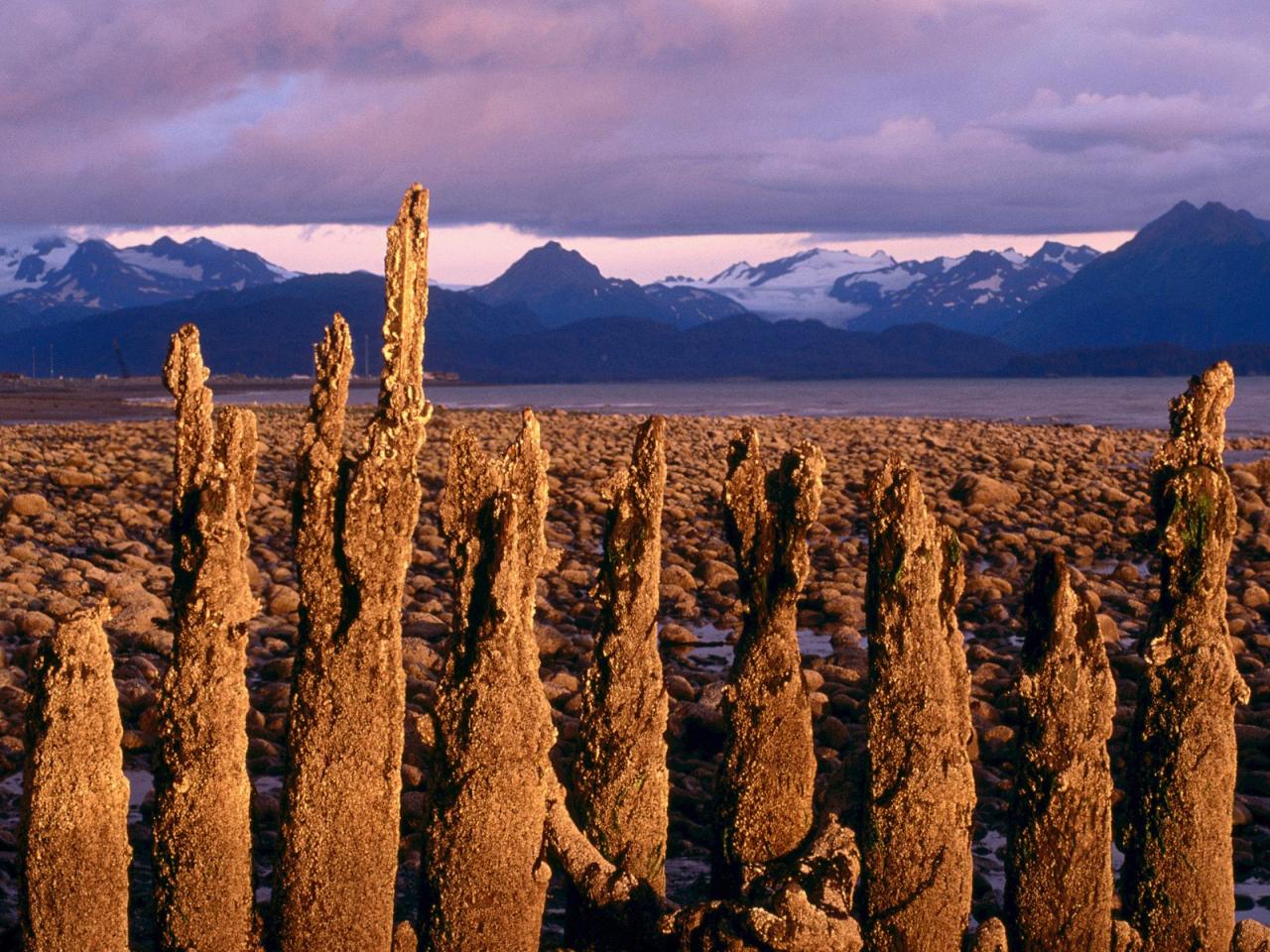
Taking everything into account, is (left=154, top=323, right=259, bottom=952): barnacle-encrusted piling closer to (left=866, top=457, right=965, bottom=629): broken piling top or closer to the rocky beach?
the rocky beach

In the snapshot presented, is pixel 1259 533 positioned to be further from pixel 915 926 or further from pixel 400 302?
pixel 400 302

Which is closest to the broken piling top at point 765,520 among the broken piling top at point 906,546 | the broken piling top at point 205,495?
the broken piling top at point 906,546

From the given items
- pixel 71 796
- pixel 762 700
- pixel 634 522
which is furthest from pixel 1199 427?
pixel 71 796

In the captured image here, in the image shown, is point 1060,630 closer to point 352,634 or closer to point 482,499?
point 482,499

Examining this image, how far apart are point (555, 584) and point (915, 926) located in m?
13.5

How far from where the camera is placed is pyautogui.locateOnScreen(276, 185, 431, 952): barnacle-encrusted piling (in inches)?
283

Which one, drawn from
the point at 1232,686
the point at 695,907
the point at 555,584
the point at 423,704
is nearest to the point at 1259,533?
the point at 555,584

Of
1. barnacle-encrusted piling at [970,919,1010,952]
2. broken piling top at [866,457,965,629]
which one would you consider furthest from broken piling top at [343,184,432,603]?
barnacle-encrusted piling at [970,919,1010,952]

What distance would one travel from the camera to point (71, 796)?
7062 millimetres

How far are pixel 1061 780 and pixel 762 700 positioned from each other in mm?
1649

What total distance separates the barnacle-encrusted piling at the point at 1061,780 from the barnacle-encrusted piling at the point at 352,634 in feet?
11.0

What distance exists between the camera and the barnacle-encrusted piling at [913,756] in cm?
788

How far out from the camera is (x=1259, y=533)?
87.5 feet

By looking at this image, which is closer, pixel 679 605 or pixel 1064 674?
pixel 1064 674
